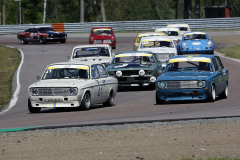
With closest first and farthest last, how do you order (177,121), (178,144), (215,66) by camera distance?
(178,144)
(177,121)
(215,66)

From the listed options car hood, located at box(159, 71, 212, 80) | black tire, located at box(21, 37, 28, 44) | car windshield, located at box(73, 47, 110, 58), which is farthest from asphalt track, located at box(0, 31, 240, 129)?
black tire, located at box(21, 37, 28, 44)

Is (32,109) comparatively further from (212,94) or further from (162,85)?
(212,94)

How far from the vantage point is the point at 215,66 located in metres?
17.3

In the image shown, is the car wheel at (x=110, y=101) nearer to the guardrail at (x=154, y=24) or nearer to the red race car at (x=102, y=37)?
the red race car at (x=102, y=37)

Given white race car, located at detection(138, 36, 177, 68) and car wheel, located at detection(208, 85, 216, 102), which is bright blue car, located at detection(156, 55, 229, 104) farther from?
white race car, located at detection(138, 36, 177, 68)

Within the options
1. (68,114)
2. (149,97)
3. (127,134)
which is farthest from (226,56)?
(127,134)

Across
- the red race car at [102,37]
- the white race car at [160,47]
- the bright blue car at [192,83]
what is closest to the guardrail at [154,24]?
the red race car at [102,37]

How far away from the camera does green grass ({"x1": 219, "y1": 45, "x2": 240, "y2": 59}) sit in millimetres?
34831

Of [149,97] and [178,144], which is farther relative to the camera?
[149,97]

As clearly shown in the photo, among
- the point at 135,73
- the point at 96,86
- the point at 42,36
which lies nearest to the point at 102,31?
the point at 42,36

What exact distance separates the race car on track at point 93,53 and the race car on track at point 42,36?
20903 mm

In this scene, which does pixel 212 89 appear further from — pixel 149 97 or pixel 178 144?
pixel 178 144

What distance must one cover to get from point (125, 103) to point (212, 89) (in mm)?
2900

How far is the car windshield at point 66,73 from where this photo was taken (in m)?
16.3
